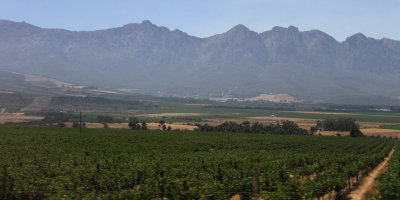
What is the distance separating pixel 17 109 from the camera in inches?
7116

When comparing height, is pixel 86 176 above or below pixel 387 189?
below

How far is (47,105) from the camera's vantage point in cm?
19825

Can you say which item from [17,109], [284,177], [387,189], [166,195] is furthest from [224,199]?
[17,109]

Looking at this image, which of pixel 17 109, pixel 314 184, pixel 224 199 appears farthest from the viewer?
pixel 17 109

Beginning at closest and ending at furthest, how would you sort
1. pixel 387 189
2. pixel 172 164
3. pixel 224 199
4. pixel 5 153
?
1. pixel 387 189
2. pixel 224 199
3. pixel 172 164
4. pixel 5 153

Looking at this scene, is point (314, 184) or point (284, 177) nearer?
point (314, 184)

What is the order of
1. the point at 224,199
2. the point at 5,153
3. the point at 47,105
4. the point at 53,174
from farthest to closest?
the point at 47,105, the point at 5,153, the point at 53,174, the point at 224,199

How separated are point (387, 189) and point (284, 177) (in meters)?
11.8

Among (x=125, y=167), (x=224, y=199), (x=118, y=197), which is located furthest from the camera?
(x=125, y=167)

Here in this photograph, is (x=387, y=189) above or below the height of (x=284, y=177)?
above

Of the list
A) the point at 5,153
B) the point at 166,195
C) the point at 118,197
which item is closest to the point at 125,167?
the point at 166,195

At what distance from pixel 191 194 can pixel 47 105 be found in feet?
648

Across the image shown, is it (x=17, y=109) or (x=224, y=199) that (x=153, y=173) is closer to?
(x=224, y=199)

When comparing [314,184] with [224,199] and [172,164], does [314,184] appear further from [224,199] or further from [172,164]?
[172,164]
